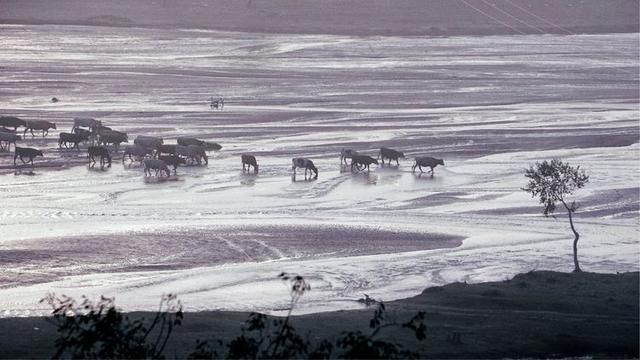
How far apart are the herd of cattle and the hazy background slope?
144 ft

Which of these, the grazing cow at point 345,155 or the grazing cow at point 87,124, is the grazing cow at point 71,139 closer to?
the grazing cow at point 87,124

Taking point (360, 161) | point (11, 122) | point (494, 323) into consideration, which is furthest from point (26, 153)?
point (494, 323)

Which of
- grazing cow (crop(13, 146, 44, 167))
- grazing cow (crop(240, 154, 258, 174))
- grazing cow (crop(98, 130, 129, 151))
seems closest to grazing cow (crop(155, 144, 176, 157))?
grazing cow (crop(240, 154, 258, 174))

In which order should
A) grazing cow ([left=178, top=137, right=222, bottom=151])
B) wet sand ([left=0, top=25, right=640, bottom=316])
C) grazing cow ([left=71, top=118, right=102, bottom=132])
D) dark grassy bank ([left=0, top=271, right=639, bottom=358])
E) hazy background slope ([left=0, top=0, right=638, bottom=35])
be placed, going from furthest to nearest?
hazy background slope ([left=0, top=0, right=638, bottom=35]) < grazing cow ([left=71, top=118, right=102, bottom=132]) < grazing cow ([left=178, top=137, right=222, bottom=151]) < wet sand ([left=0, top=25, right=640, bottom=316]) < dark grassy bank ([left=0, top=271, right=639, bottom=358])

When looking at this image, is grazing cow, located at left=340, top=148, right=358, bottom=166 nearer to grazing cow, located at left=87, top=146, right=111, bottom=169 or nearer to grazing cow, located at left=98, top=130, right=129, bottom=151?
grazing cow, located at left=87, top=146, right=111, bottom=169

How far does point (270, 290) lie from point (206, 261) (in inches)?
111

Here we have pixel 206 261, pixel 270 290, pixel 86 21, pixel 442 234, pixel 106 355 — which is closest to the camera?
pixel 106 355

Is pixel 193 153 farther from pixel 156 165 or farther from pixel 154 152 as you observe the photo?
pixel 156 165

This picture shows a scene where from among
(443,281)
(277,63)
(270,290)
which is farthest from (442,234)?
(277,63)

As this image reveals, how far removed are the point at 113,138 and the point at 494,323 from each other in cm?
2169

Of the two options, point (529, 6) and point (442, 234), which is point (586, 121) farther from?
point (529, 6)

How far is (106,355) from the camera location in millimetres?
12031

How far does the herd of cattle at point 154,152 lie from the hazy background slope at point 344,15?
43.9 metres

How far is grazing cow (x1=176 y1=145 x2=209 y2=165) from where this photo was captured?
3881cm
